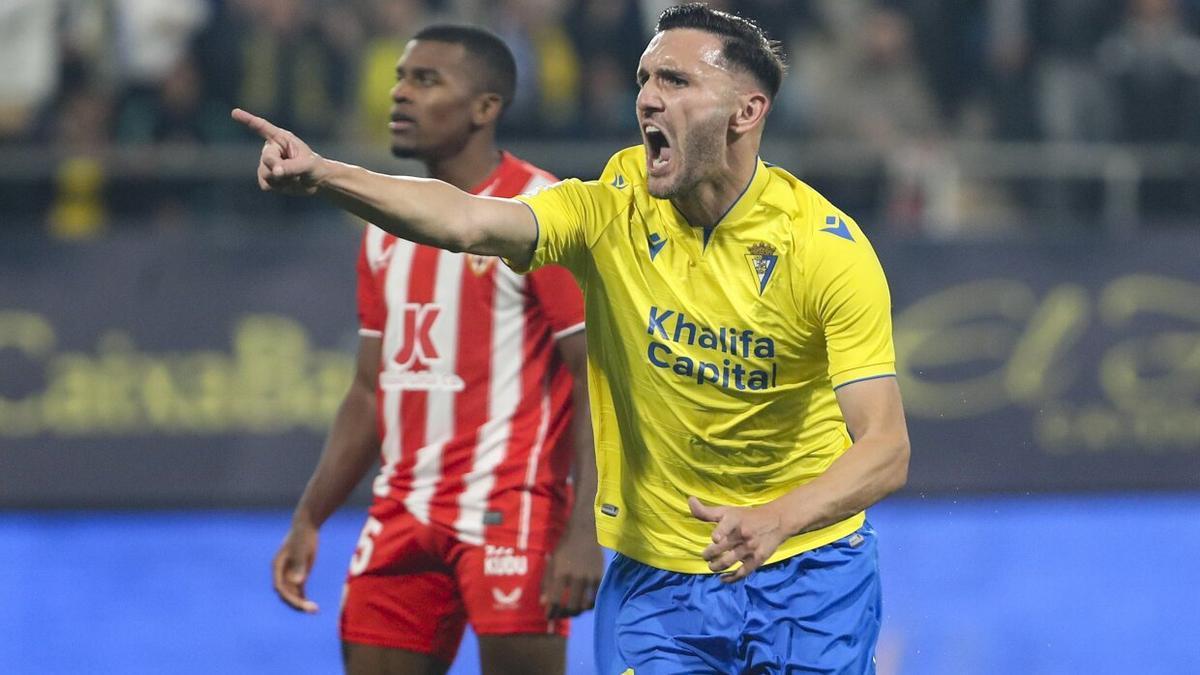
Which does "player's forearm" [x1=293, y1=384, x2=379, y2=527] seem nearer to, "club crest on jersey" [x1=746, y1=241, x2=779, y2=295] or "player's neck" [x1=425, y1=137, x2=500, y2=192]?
"player's neck" [x1=425, y1=137, x2=500, y2=192]

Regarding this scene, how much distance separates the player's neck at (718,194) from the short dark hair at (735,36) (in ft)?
0.62

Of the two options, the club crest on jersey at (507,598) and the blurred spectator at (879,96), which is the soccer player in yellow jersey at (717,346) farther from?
the blurred spectator at (879,96)

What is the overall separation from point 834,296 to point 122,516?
721cm

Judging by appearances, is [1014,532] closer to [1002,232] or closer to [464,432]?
[1002,232]

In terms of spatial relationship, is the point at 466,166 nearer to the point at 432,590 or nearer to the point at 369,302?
the point at 369,302

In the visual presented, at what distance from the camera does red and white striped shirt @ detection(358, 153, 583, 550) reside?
498cm

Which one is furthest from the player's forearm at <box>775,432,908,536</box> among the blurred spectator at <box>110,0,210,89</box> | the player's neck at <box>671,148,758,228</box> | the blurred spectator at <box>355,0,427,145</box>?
the blurred spectator at <box>110,0,210,89</box>

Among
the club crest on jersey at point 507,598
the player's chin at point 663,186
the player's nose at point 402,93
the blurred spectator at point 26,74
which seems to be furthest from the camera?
the blurred spectator at point 26,74

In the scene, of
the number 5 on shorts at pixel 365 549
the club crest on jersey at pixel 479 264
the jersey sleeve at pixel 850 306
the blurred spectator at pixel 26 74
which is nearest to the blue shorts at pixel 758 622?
the jersey sleeve at pixel 850 306

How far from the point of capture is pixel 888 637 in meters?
7.44

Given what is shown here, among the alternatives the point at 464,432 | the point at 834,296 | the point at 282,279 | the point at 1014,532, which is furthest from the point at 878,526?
the point at 834,296

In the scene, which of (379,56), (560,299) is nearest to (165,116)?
(379,56)

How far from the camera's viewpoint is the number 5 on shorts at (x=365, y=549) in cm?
498

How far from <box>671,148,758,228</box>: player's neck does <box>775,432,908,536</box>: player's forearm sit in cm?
69
